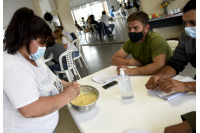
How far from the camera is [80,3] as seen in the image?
6.48 meters

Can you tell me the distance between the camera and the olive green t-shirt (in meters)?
1.45

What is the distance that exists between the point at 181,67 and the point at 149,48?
42 cm

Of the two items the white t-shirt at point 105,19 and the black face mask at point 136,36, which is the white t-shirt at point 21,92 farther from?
the white t-shirt at point 105,19

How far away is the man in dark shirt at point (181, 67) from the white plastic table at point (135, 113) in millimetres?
68

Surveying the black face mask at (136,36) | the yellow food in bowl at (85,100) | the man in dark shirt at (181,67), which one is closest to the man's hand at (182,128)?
the man in dark shirt at (181,67)

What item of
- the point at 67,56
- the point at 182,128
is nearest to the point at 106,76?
the point at 182,128

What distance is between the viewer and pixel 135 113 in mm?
856

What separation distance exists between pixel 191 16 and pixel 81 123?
99 centimetres

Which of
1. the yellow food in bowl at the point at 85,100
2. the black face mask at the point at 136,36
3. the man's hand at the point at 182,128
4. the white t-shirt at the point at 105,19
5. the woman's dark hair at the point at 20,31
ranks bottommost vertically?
the yellow food in bowl at the point at 85,100

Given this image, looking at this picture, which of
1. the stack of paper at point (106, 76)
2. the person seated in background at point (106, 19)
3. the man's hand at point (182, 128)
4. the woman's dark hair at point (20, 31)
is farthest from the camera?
the person seated in background at point (106, 19)

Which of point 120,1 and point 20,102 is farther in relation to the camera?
point 120,1

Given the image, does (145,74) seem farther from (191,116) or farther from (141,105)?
(191,116)

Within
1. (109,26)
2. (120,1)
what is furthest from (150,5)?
(109,26)

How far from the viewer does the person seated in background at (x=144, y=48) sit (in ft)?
4.50
